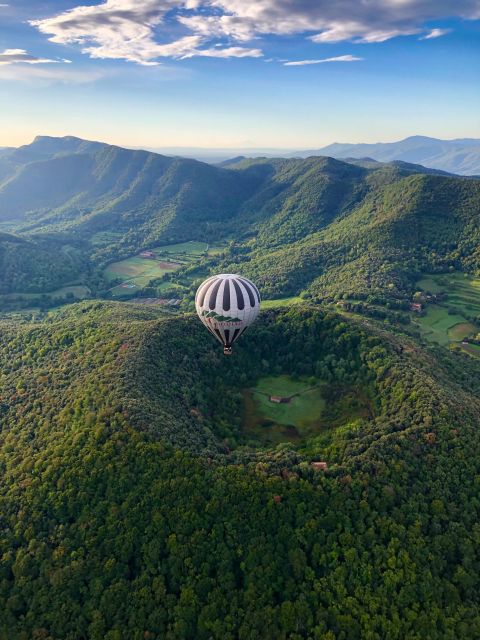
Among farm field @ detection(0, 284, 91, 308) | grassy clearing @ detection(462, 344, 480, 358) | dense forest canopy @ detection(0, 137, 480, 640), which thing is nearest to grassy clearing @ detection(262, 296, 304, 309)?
dense forest canopy @ detection(0, 137, 480, 640)

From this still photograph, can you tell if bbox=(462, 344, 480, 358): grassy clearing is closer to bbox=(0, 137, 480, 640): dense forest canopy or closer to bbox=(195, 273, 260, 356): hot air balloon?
bbox=(0, 137, 480, 640): dense forest canopy

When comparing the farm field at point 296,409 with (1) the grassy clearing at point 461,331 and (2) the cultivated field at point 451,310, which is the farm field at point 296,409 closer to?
(2) the cultivated field at point 451,310

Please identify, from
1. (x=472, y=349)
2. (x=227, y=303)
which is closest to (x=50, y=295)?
(x=227, y=303)

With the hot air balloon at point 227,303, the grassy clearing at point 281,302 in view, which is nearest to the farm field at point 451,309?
the grassy clearing at point 281,302

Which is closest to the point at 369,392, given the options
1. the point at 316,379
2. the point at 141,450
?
the point at 316,379

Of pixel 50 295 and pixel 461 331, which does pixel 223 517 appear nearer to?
pixel 461 331
